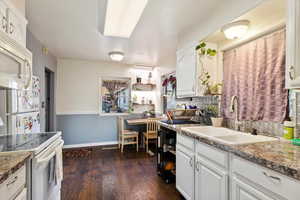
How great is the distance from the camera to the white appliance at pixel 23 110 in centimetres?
181

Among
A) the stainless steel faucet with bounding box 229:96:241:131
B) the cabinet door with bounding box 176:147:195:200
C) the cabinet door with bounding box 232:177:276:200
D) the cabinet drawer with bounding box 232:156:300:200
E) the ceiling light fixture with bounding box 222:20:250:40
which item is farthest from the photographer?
the stainless steel faucet with bounding box 229:96:241:131

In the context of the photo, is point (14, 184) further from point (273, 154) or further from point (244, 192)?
point (273, 154)

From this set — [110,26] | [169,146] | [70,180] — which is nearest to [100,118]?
[70,180]

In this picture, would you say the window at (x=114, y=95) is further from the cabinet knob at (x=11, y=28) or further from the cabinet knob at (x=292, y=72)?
the cabinet knob at (x=292, y=72)

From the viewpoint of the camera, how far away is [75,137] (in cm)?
404

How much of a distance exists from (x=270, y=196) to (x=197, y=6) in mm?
1826

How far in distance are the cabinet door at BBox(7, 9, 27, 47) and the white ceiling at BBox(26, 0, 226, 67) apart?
0.47m

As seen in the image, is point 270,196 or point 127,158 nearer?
point 270,196

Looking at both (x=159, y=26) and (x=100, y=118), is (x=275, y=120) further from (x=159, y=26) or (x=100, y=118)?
(x=100, y=118)

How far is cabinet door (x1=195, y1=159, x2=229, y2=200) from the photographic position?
122 centimetres

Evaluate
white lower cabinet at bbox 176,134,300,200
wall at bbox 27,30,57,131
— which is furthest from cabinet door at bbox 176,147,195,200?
wall at bbox 27,30,57,131

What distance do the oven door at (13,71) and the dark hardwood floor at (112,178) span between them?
155 cm

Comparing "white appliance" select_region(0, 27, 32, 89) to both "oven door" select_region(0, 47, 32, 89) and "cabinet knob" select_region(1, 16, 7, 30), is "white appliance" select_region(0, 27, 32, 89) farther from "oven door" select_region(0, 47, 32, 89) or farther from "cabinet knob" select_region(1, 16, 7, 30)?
"cabinet knob" select_region(1, 16, 7, 30)

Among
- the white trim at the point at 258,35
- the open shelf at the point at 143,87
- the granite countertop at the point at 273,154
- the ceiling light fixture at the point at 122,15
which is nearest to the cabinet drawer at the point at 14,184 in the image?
the granite countertop at the point at 273,154
